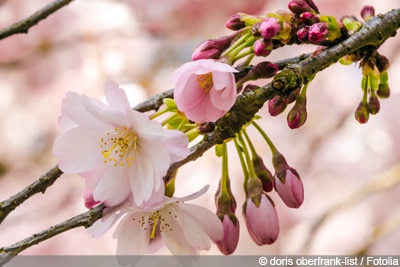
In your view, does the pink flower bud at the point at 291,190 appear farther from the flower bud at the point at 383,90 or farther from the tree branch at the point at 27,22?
the tree branch at the point at 27,22

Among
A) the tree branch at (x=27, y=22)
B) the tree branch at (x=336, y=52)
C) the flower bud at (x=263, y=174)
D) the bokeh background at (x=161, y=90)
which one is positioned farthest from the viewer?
the bokeh background at (x=161, y=90)

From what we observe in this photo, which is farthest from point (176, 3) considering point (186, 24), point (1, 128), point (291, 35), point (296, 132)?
point (291, 35)

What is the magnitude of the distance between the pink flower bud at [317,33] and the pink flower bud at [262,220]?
120mm

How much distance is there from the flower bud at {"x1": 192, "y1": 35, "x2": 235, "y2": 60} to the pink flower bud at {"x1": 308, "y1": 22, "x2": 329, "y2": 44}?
6 cm

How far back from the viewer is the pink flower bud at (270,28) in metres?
0.38

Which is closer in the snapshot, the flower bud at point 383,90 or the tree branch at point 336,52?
the tree branch at point 336,52

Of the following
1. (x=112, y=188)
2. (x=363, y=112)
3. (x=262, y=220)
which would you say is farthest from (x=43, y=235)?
(x=363, y=112)

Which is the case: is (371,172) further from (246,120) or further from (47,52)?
(246,120)

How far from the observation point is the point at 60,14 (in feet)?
4.20

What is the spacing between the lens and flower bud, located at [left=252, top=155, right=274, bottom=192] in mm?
438

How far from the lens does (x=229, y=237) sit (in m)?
0.41

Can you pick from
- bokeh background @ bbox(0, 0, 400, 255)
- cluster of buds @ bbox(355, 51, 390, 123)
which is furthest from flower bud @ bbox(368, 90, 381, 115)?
bokeh background @ bbox(0, 0, 400, 255)

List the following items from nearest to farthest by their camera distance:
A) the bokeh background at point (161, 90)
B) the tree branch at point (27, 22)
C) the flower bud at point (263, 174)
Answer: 1. the flower bud at point (263, 174)
2. the tree branch at point (27, 22)
3. the bokeh background at point (161, 90)

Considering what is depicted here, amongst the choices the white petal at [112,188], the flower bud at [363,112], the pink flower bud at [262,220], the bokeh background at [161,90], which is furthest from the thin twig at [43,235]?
the bokeh background at [161,90]
